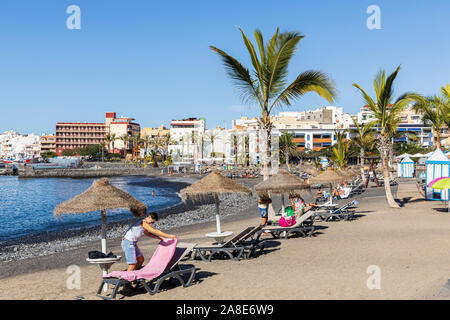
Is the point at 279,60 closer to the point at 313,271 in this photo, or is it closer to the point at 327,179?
the point at 313,271

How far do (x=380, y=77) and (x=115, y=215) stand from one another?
1682cm

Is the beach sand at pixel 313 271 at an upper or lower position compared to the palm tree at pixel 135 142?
lower

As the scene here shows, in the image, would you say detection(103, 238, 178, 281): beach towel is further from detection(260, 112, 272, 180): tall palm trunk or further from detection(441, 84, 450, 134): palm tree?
detection(441, 84, 450, 134): palm tree

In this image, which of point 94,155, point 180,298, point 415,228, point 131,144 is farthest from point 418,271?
point 131,144

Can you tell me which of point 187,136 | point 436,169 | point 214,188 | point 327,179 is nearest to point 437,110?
point 436,169

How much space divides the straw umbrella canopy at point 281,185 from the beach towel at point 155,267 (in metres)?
5.37

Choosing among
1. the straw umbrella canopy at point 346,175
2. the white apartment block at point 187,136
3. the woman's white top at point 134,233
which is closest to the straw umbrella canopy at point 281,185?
the woman's white top at point 134,233

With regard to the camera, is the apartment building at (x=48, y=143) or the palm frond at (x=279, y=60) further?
the apartment building at (x=48, y=143)

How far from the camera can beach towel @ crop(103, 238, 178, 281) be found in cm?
656

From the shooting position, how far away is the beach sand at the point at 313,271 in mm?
6496

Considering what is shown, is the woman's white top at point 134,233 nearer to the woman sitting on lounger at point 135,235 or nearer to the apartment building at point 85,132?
the woman sitting on lounger at point 135,235

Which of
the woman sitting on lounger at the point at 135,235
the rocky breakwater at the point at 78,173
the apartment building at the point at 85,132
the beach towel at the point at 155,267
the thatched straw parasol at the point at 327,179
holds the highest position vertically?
the apartment building at the point at 85,132

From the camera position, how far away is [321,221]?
49.1 feet
